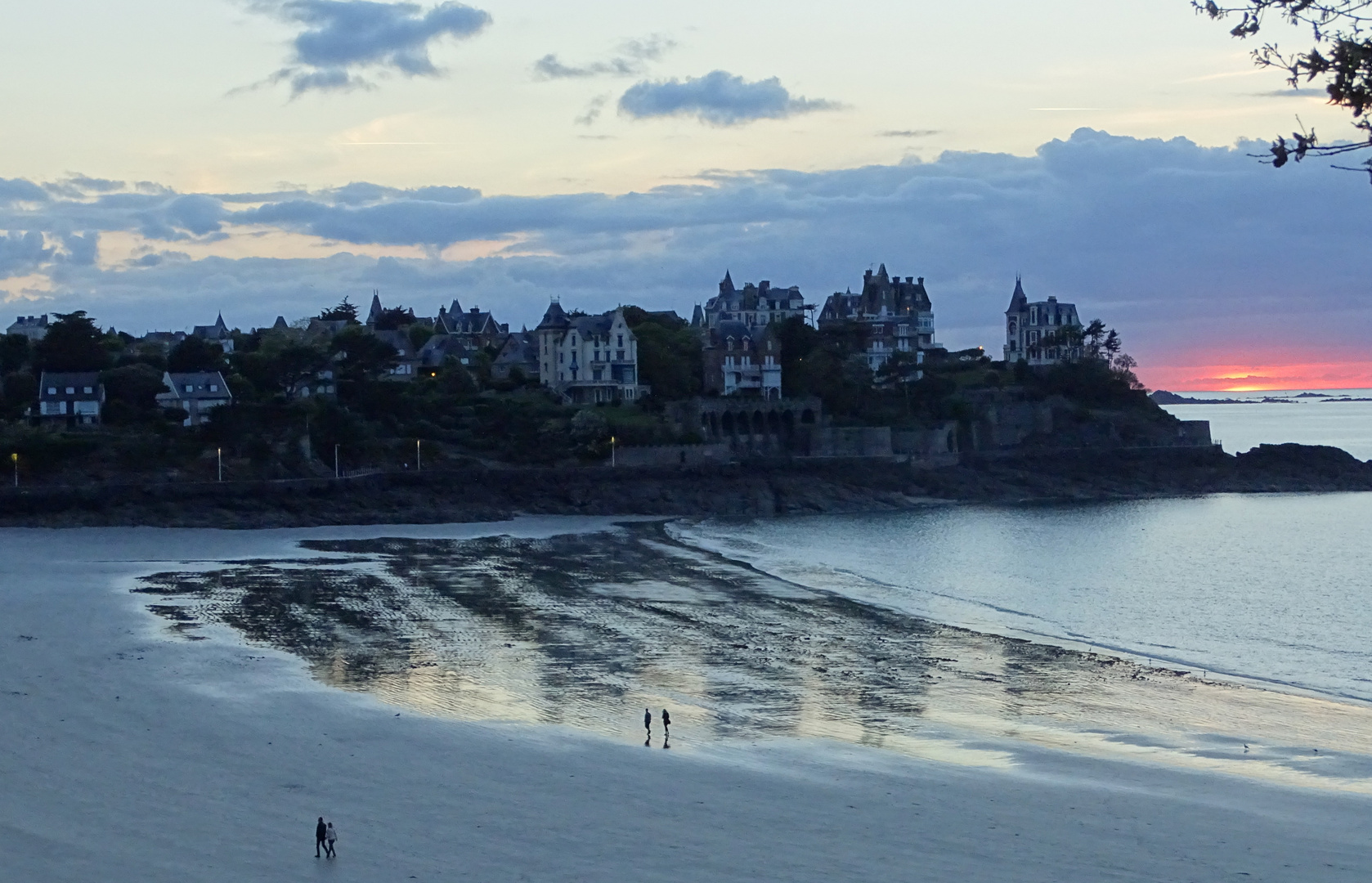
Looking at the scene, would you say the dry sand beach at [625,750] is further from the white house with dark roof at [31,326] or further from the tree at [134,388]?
the white house with dark roof at [31,326]

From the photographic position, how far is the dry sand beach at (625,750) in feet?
48.8

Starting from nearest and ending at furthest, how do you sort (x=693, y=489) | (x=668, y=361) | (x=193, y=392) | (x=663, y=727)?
1. (x=663, y=727)
2. (x=693, y=489)
3. (x=193, y=392)
4. (x=668, y=361)

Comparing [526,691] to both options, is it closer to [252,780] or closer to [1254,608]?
[252,780]

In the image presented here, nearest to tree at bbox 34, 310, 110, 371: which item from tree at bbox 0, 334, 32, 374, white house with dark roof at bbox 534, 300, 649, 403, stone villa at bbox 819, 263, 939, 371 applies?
tree at bbox 0, 334, 32, 374

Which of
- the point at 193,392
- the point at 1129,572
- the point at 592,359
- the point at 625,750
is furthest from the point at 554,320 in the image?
the point at 625,750

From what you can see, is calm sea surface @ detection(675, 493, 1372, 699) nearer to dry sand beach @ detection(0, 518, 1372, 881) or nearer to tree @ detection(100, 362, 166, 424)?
dry sand beach @ detection(0, 518, 1372, 881)

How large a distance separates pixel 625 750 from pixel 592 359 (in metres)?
65.1

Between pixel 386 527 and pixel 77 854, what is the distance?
141 ft

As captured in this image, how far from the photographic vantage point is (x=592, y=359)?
275ft

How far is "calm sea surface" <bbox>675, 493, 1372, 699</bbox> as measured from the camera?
31.3 m

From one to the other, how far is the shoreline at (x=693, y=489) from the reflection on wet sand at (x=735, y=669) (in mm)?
16681

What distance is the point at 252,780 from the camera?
17.3 metres

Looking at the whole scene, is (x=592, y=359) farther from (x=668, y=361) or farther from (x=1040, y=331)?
(x=1040, y=331)

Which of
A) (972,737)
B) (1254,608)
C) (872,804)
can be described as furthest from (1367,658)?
(872,804)
